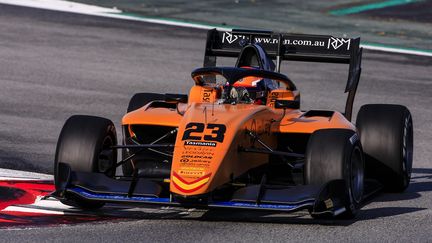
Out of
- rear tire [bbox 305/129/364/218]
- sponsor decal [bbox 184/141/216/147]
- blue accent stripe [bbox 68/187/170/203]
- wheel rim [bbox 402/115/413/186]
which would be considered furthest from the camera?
wheel rim [bbox 402/115/413/186]

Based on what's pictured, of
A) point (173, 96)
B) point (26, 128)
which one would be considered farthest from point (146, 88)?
point (173, 96)

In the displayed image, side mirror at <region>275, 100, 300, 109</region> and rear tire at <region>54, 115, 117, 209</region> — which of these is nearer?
rear tire at <region>54, 115, 117, 209</region>

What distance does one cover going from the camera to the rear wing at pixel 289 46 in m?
12.1

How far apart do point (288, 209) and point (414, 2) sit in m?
18.6

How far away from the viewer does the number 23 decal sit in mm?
9156

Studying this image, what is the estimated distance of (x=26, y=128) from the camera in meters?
13.6

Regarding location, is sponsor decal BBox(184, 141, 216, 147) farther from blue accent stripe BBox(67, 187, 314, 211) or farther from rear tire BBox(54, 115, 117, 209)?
rear tire BBox(54, 115, 117, 209)

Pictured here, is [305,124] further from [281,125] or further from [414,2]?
[414,2]

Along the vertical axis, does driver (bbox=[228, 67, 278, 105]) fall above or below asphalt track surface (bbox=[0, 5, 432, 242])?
above

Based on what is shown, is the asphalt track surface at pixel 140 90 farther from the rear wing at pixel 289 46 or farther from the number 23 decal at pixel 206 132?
the rear wing at pixel 289 46

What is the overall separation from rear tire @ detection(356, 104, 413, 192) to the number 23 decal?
2.00 m

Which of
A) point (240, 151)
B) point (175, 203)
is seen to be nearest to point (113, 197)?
point (175, 203)

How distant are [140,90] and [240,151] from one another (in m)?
7.81

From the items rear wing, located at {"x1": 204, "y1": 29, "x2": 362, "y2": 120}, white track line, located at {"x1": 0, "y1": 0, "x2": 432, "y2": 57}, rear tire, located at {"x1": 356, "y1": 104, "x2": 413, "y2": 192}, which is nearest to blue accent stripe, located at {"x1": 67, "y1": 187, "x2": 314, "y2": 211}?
rear tire, located at {"x1": 356, "y1": 104, "x2": 413, "y2": 192}
